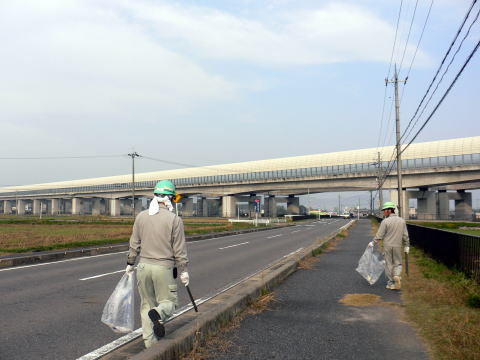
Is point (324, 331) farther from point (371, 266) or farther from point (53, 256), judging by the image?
point (53, 256)

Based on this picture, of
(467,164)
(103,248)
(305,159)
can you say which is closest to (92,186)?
(305,159)

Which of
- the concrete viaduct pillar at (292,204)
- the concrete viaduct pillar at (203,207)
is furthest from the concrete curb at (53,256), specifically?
the concrete viaduct pillar at (203,207)

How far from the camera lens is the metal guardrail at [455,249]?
8.09 metres

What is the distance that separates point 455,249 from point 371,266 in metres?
2.67

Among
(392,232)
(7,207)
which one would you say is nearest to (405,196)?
(392,232)

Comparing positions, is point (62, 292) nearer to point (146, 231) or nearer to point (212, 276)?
point (212, 276)

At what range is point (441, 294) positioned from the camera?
276 inches

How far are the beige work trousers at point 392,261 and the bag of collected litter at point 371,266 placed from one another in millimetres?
238

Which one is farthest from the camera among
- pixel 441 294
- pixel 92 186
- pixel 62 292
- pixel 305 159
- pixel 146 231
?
pixel 92 186

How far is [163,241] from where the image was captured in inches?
167

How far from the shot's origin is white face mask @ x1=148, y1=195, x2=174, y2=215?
427 cm

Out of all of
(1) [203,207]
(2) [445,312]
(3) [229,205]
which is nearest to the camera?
(2) [445,312]

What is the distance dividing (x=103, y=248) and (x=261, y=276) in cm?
1016

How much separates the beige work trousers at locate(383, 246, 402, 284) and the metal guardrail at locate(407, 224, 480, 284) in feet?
4.43
